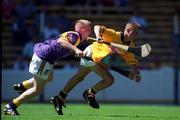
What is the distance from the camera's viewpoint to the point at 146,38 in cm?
2361

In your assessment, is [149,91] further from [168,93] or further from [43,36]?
[43,36]

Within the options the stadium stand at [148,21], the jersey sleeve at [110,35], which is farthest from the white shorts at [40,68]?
the stadium stand at [148,21]

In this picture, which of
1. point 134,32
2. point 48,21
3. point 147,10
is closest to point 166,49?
point 147,10

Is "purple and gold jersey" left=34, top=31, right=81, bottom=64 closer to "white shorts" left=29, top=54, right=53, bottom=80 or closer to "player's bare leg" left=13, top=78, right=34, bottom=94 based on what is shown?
"white shorts" left=29, top=54, right=53, bottom=80

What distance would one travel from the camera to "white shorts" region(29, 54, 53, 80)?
1097cm

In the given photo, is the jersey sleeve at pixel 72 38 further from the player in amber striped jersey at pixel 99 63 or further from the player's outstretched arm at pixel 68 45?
the player in amber striped jersey at pixel 99 63

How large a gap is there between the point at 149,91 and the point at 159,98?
45 centimetres

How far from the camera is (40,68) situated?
1098 centimetres

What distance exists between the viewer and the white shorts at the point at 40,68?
432 inches

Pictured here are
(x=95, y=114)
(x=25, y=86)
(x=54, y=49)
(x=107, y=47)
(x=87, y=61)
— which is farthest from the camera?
(x=95, y=114)

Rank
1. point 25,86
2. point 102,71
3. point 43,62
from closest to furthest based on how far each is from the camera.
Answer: point 43,62 → point 25,86 → point 102,71

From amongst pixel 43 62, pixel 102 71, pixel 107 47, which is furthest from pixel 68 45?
pixel 107 47

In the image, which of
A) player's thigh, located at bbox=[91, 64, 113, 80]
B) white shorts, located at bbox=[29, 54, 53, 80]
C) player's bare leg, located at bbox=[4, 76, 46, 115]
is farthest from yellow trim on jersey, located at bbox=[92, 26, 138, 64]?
player's bare leg, located at bbox=[4, 76, 46, 115]

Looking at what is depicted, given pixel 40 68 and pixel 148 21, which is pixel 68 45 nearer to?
pixel 40 68
